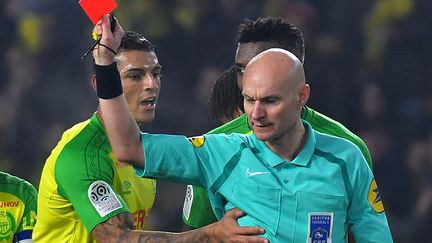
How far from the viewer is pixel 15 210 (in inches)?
154

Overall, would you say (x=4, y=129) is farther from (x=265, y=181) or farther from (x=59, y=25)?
(x=265, y=181)

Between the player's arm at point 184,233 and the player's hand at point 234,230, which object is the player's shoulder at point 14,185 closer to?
the player's arm at point 184,233

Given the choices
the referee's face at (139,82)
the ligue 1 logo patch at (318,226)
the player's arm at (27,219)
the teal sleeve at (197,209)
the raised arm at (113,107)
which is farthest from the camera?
the player's arm at (27,219)

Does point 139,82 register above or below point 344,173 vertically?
above

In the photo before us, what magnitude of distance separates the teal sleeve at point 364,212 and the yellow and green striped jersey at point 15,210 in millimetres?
1623

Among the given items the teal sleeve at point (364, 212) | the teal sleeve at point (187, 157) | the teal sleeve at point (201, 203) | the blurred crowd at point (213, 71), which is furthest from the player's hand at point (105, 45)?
the blurred crowd at point (213, 71)

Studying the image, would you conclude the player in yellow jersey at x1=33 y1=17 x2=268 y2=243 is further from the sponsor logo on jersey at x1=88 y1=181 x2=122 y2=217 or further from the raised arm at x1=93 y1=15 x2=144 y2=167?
the raised arm at x1=93 y1=15 x2=144 y2=167

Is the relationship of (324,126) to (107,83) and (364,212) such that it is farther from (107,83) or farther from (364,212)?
(107,83)

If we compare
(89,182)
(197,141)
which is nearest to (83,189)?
(89,182)

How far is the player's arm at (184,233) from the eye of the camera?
263cm

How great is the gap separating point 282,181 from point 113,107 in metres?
0.54

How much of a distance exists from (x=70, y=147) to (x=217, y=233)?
763 millimetres

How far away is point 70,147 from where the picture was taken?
10.6ft

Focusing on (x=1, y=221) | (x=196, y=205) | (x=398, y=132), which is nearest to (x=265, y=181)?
(x=196, y=205)
